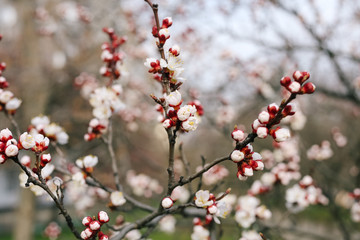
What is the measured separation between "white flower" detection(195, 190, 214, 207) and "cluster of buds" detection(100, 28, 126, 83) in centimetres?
108

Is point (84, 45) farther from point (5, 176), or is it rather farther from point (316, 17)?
point (5, 176)

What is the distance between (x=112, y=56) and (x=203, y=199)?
3.79 feet

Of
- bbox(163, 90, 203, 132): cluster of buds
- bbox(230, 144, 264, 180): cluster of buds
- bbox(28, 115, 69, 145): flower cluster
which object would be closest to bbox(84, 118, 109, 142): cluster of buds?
bbox(28, 115, 69, 145): flower cluster

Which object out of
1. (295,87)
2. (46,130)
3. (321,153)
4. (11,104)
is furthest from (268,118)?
(321,153)

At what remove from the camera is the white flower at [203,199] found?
137 cm

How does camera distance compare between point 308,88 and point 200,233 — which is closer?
point 308,88

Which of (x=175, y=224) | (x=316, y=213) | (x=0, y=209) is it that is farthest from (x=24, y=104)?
(x=0, y=209)

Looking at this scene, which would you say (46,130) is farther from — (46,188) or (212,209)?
(212,209)

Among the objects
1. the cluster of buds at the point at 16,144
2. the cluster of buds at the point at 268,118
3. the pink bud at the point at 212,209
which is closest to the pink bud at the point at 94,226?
the cluster of buds at the point at 16,144

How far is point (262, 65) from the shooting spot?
5.41 m

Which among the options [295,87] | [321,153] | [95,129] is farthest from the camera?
[321,153]

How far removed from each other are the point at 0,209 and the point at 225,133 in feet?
66.3

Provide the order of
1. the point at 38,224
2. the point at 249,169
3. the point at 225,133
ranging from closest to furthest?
the point at 249,169, the point at 225,133, the point at 38,224

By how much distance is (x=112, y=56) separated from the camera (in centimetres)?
206
